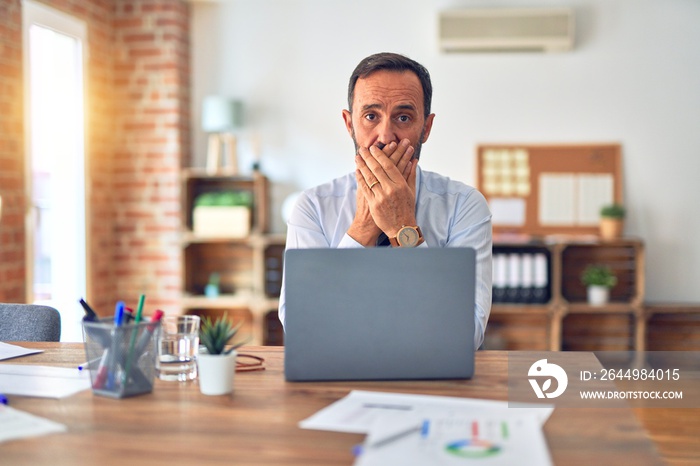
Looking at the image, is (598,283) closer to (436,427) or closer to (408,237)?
(408,237)

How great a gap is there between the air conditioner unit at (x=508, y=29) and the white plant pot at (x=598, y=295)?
5.11ft

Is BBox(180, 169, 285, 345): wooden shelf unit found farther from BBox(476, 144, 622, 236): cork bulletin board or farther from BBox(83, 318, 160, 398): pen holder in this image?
BBox(83, 318, 160, 398): pen holder

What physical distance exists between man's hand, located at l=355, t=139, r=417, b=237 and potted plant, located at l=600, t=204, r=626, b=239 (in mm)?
3142

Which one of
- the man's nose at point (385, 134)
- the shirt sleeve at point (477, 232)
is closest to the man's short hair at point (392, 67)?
the man's nose at point (385, 134)

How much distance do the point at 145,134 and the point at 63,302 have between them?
1.22 m

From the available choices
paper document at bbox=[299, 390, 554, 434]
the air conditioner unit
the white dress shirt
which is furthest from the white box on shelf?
paper document at bbox=[299, 390, 554, 434]

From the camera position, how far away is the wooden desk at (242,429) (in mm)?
1021

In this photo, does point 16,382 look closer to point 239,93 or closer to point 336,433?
point 336,433

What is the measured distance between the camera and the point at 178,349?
148 cm

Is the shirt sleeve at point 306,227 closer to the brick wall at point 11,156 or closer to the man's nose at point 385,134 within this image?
the man's nose at point 385,134

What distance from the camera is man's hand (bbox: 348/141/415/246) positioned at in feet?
6.41

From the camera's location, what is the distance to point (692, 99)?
499 cm

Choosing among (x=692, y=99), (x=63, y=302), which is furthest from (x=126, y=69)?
(x=692, y=99)

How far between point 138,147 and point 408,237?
3.65 m
